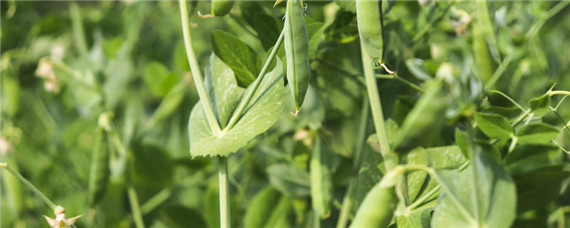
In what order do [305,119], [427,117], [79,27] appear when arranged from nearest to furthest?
[427,117]
[305,119]
[79,27]

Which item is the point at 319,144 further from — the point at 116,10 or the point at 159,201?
the point at 116,10

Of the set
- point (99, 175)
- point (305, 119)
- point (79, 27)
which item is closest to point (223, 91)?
point (305, 119)

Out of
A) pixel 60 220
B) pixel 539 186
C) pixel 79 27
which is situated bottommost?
pixel 539 186

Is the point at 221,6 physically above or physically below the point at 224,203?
above

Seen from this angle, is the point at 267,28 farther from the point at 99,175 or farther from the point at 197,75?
the point at 99,175

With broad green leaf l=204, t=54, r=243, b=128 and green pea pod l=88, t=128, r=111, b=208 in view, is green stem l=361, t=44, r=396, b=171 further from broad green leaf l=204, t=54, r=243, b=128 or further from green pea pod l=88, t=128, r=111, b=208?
green pea pod l=88, t=128, r=111, b=208

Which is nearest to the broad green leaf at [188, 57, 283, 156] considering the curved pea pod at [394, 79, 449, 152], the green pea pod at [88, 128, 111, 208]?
the curved pea pod at [394, 79, 449, 152]

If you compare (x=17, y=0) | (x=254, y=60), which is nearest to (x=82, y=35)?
(x=17, y=0)

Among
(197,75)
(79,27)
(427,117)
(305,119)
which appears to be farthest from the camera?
(79,27)
